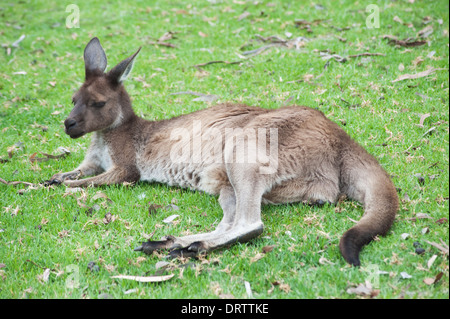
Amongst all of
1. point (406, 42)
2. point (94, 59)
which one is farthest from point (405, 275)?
point (406, 42)

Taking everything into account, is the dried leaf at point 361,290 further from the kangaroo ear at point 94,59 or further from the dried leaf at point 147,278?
the kangaroo ear at point 94,59

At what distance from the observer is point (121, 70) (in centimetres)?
521

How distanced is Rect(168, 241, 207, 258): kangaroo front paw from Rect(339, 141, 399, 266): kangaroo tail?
1.00 metres

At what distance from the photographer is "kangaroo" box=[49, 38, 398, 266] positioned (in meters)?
3.88

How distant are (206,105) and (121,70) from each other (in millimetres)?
1659

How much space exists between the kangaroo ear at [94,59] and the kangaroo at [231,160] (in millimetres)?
11

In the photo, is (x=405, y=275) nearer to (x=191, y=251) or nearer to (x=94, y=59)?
(x=191, y=251)

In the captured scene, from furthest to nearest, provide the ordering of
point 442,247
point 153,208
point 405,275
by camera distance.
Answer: point 153,208 < point 442,247 < point 405,275

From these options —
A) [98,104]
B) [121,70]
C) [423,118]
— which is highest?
[121,70]

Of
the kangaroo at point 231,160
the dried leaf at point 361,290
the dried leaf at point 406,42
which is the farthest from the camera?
the dried leaf at point 406,42

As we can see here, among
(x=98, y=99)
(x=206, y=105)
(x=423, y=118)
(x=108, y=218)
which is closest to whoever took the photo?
(x=108, y=218)

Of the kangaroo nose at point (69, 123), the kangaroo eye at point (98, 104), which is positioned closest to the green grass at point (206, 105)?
the kangaroo nose at point (69, 123)

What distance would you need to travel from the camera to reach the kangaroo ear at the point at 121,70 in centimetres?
516
